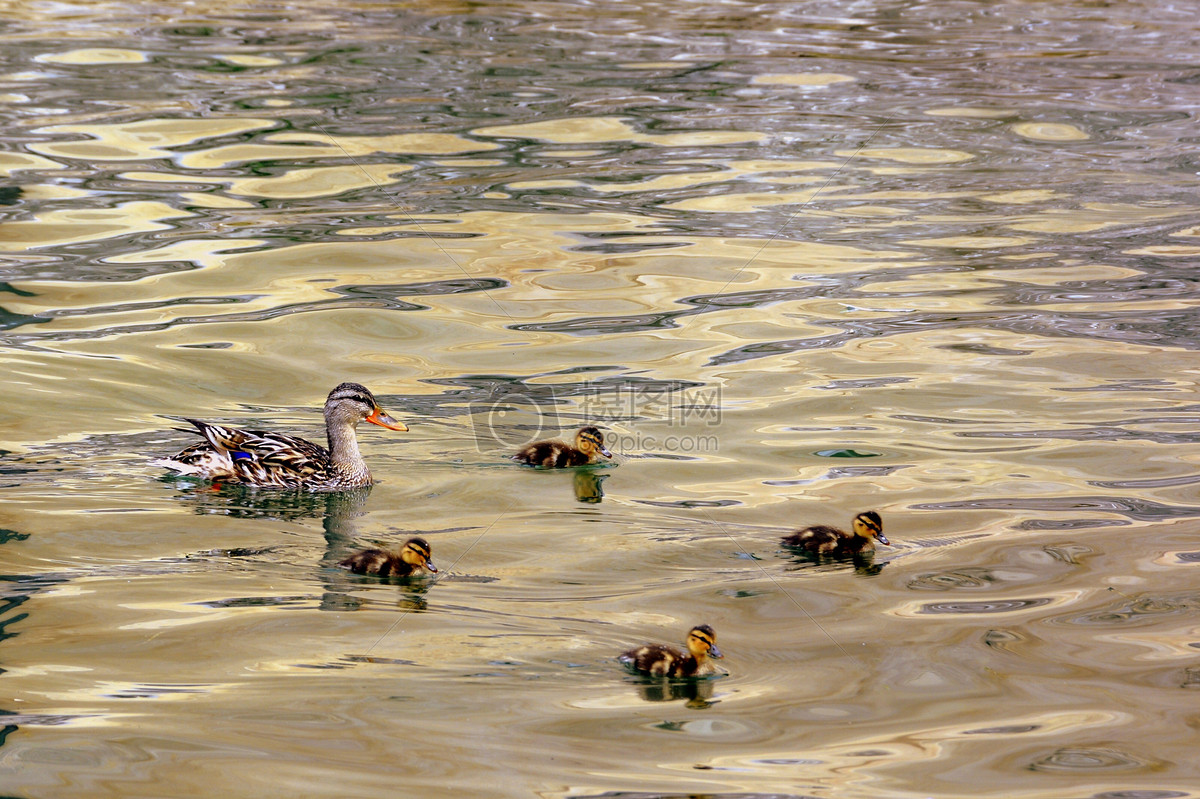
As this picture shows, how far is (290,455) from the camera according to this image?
283 inches

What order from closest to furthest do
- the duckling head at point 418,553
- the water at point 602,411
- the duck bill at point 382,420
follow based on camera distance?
the water at point 602,411 → the duckling head at point 418,553 → the duck bill at point 382,420

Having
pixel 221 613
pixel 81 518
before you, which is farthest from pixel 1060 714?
pixel 81 518

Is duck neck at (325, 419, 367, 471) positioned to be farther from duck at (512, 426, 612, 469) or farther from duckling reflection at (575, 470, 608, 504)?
duckling reflection at (575, 470, 608, 504)

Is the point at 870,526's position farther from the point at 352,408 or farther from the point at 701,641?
the point at 352,408

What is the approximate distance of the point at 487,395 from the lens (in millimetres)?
8945

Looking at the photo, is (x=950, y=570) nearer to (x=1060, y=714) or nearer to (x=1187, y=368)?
(x=1060, y=714)

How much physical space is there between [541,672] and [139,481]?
307 centimetres

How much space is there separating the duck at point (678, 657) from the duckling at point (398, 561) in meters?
1.17

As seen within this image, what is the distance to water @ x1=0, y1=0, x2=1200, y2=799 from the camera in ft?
15.7

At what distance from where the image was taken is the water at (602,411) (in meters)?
4.79

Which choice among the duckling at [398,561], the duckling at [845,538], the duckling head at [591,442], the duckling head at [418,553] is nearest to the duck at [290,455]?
the duckling head at [591,442]

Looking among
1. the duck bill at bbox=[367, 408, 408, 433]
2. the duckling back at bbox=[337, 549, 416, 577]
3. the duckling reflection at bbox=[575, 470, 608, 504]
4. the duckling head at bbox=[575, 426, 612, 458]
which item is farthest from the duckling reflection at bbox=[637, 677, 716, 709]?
the duck bill at bbox=[367, 408, 408, 433]

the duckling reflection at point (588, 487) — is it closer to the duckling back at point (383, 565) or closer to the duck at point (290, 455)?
the duck at point (290, 455)

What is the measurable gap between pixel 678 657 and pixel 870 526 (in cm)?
160
